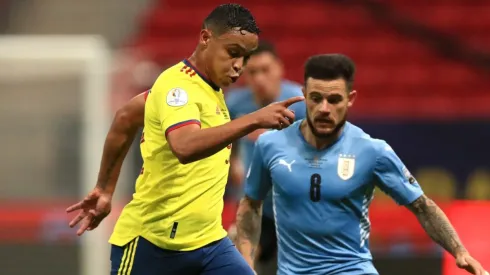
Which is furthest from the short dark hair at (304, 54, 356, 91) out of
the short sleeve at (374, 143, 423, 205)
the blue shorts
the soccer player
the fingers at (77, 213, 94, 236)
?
the soccer player

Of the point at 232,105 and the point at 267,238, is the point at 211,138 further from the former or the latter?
the point at 232,105

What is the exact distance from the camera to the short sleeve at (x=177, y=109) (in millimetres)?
3979

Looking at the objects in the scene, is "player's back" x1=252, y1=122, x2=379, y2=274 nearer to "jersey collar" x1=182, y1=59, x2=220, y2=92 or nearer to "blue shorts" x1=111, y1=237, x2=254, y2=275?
"blue shorts" x1=111, y1=237, x2=254, y2=275

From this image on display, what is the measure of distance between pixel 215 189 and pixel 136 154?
5472 millimetres

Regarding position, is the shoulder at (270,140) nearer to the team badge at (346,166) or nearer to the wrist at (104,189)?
the team badge at (346,166)

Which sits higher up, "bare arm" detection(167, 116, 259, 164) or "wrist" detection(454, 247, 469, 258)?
"bare arm" detection(167, 116, 259, 164)

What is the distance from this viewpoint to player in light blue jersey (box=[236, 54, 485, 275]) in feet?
15.2

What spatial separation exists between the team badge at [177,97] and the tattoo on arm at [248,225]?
967 millimetres

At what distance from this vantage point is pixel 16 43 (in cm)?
992

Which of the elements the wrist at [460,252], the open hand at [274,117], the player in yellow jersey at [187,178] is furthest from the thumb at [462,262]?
the open hand at [274,117]

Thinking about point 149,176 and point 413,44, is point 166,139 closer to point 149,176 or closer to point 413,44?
point 149,176

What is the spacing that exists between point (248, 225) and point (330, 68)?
815 millimetres

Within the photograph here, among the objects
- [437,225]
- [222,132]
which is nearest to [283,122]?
[222,132]

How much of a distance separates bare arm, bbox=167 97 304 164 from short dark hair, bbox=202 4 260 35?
18.2 inches
